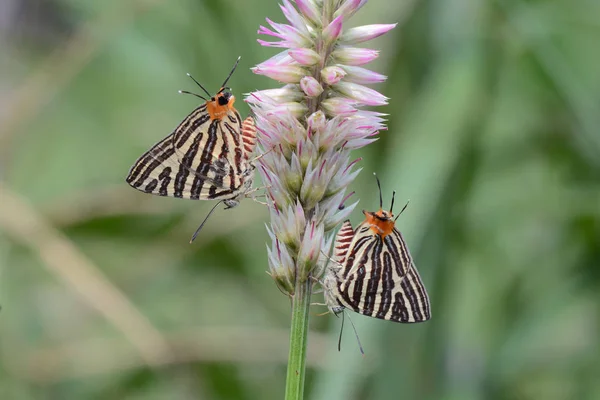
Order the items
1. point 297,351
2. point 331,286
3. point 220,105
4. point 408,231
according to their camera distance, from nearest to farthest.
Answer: point 297,351 < point 331,286 < point 220,105 < point 408,231

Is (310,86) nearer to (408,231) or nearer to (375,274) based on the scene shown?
(375,274)

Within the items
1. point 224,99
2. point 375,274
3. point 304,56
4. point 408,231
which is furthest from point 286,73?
point 408,231

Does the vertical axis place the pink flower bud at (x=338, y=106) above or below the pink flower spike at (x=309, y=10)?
below

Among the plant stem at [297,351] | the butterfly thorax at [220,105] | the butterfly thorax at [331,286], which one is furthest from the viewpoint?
the butterfly thorax at [220,105]

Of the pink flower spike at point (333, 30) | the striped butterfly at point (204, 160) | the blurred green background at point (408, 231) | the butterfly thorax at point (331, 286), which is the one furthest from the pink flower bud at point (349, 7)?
the blurred green background at point (408, 231)

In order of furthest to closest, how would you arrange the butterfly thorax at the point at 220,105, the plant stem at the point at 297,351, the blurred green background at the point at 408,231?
the blurred green background at the point at 408,231, the butterfly thorax at the point at 220,105, the plant stem at the point at 297,351

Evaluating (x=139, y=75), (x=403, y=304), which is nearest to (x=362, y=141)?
(x=403, y=304)

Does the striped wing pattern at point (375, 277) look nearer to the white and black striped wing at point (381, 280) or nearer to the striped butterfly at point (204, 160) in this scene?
the white and black striped wing at point (381, 280)
